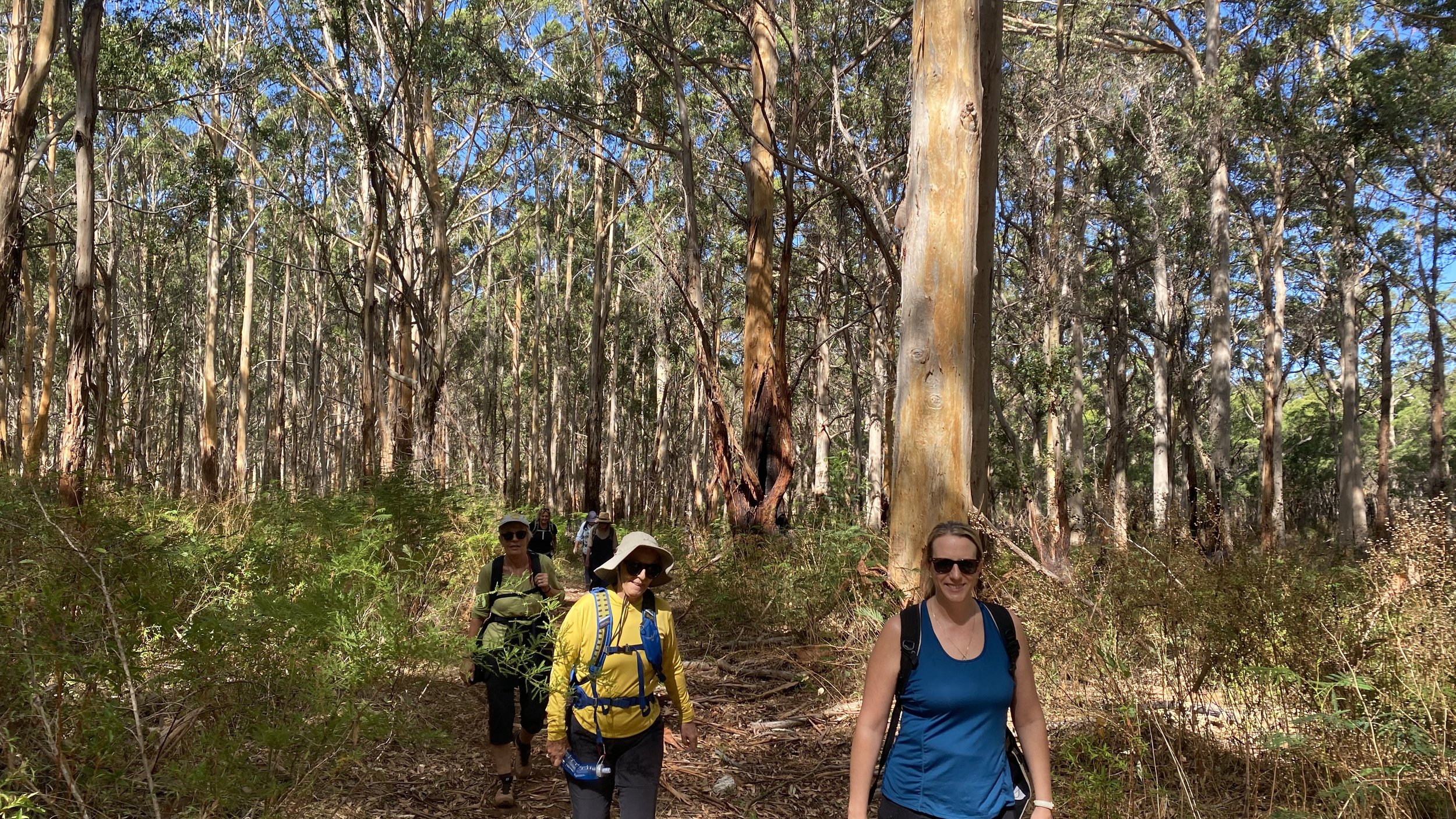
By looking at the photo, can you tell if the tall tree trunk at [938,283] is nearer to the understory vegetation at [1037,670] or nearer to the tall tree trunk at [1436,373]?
the understory vegetation at [1037,670]

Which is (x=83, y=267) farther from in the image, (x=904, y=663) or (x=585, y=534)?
(x=904, y=663)

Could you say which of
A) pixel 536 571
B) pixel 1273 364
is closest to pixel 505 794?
pixel 536 571

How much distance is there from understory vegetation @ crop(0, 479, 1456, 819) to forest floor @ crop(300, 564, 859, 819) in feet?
0.61

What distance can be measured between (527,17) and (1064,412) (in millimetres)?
21541

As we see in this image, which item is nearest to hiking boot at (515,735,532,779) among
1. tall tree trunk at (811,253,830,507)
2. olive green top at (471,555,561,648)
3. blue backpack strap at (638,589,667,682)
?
olive green top at (471,555,561,648)

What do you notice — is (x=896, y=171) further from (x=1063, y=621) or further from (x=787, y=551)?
(x=1063, y=621)

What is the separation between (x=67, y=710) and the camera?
3.48 meters

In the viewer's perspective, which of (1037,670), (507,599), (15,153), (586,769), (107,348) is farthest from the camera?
(107,348)

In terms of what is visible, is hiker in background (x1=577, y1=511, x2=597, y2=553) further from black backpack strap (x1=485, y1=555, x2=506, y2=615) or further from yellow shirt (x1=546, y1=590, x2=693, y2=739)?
Result: yellow shirt (x1=546, y1=590, x2=693, y2=739)

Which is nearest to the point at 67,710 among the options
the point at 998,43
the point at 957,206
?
the point at 957,206

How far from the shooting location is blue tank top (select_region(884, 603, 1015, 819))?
7.77 feet

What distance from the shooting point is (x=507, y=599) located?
4672mm

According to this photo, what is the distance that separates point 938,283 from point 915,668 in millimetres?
3697

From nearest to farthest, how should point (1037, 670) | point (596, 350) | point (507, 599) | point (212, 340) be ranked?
point (507, 599)
point (1037, 670)
point (596, 350)
point (212, 340)
